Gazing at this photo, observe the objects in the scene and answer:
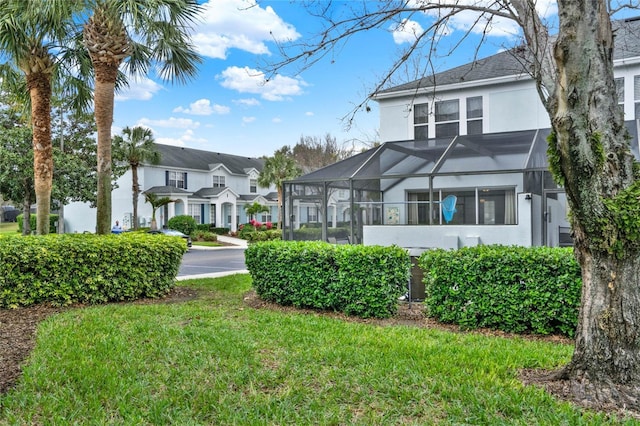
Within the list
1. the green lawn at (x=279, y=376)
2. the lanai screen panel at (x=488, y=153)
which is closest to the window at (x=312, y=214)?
the lanai screen panel at (x=488, y=153)

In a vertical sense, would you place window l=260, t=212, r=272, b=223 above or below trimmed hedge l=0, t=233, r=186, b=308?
above

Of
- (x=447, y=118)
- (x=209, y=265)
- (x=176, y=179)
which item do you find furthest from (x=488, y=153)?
(x=176, y=179)

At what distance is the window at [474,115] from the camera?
43.5ft

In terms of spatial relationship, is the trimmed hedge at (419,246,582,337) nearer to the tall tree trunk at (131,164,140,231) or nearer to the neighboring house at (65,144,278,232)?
the tall tree trunk at (131,164,140,231)

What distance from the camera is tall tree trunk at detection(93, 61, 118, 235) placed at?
29.6ft

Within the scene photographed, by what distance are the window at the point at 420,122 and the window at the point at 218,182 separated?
2260 centimetres

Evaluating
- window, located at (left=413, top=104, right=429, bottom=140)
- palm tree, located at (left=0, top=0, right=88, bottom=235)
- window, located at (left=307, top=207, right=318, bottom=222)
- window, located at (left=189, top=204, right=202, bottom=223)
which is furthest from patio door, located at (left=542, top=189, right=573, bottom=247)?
window, located at (left=189, top=204, right=202, bottom=223)

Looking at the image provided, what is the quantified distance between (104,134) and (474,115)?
10175 millimetres

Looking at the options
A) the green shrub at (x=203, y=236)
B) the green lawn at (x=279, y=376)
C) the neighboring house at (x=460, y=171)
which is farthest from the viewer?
the green shrub at (x=203, y=236)

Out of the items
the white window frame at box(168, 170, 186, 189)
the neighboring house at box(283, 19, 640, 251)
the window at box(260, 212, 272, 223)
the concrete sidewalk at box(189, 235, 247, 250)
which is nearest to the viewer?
the neighboring house at box(283, 19, 640, 251)

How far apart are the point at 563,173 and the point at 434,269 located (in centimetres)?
288

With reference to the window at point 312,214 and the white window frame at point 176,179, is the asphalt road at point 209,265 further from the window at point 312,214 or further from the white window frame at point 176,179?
the white window frame at point 176,179

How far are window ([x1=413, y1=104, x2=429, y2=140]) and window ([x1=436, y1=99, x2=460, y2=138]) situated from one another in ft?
1.23

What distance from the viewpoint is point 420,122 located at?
1409 centimetres
